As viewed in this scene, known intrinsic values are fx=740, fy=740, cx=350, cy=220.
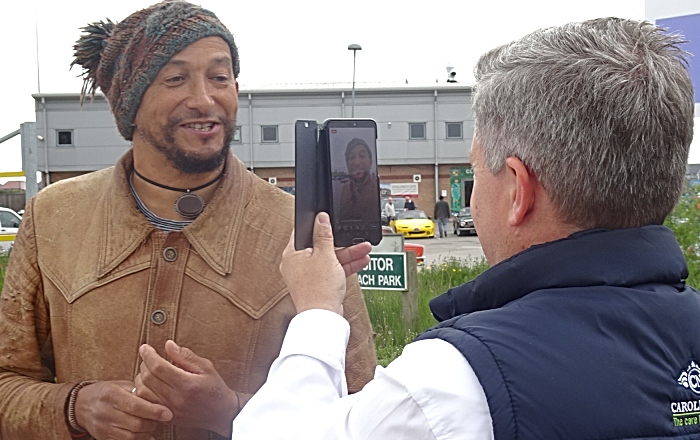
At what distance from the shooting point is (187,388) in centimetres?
182

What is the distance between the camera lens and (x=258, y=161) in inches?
1234

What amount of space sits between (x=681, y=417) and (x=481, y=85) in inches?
27.5

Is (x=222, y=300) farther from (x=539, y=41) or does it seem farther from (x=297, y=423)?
(x=539, y=41)

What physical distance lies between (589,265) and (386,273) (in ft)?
17.5

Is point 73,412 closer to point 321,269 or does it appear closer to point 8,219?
point 321,269

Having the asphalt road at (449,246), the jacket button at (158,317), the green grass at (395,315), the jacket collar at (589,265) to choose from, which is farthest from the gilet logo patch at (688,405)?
the asphalt road at (449,246)

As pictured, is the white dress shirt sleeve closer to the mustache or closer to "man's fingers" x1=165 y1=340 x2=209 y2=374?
"man's fingers" x1=165 y1=340 x2=209 y2=374

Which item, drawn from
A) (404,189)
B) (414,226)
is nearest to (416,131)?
(404,189)

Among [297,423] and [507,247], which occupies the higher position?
[507,247]

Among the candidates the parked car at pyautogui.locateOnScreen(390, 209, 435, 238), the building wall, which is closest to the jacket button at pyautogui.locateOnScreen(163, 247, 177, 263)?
the parked car at pyautogui.locateOnScreen(390, 209, 435, 238)

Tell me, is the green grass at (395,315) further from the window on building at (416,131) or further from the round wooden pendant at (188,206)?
the window on building at (416,131)

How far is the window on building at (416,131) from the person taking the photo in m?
32.4

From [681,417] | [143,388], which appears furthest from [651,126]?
[143,388]

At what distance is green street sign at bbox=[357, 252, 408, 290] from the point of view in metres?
6.46
